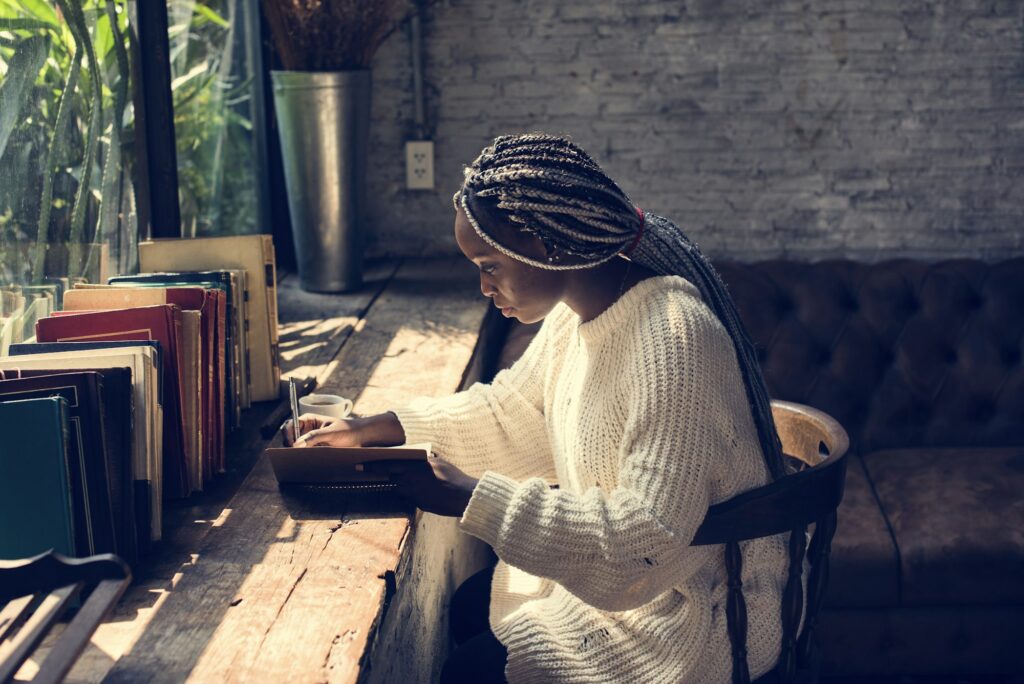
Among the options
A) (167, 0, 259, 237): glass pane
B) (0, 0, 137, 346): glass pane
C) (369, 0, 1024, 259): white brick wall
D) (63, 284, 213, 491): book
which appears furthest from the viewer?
(369, 0, 1024, 259): white brick wall

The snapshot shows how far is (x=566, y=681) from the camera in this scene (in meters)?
1.60

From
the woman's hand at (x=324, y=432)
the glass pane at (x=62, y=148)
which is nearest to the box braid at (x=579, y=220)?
the woman's hand at (x=324, y=432)

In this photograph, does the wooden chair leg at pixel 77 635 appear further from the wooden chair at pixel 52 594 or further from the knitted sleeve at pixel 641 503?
the knitted sleeve at pixel 641 503

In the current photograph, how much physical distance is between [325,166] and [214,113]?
33 cm

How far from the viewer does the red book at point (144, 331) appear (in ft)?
5.58

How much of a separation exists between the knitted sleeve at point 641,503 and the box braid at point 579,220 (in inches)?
5.5

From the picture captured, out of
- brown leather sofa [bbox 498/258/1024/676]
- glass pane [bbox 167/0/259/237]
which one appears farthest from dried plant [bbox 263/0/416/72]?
brown leather sofa [bbox 498/258/1024/676]

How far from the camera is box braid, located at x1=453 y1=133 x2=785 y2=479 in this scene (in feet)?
5.22

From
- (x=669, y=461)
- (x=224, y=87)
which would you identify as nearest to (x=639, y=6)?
(x=224, y=87)

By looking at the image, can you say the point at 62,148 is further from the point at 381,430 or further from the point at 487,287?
the point at 487,287

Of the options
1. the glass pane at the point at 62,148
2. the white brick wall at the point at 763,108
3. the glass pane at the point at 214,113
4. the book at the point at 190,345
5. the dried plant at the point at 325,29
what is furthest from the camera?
the white brick wall at the point at 763,108

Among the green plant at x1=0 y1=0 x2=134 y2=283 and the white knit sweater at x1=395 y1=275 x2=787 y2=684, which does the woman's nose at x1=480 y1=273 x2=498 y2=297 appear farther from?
the green plant at x1=0 y1=0 x2=134 y2=283

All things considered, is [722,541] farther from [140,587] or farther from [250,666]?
[140,587]

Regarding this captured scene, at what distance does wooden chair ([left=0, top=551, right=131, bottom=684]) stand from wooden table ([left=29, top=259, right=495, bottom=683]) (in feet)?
0.38
